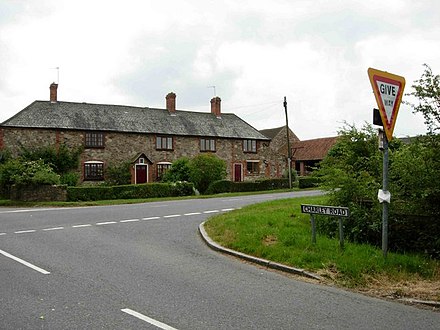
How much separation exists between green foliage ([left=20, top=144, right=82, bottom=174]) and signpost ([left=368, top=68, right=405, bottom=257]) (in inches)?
1352

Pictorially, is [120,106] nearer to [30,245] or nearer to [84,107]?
[84,107]

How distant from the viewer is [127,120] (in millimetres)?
45656

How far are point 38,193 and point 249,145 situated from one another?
27.4m

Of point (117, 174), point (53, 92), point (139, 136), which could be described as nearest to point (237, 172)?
point (139, 136)

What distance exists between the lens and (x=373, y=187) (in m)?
10.8

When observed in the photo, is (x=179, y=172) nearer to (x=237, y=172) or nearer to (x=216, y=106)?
(x=237, y=172)

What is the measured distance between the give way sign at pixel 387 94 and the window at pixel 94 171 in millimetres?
36529

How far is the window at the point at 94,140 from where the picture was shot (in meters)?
42.2

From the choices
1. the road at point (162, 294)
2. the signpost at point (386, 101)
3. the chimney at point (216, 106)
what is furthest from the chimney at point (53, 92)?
the signpost at point (386, 101)

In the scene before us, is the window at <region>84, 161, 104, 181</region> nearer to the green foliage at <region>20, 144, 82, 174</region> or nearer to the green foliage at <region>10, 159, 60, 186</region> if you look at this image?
the green foliage at <region>20, 144, 82, 174</region>

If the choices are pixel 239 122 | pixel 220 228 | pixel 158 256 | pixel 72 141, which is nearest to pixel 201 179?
pixel 72 141

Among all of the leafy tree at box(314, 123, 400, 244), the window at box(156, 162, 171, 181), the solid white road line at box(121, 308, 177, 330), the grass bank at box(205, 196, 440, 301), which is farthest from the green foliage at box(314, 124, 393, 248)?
the window at box(156, 162, 171, 181)

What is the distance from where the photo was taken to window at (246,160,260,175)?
52.1 meters

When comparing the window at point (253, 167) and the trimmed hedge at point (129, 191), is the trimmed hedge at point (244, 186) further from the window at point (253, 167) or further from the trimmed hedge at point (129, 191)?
the window at point (253, 167)
